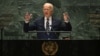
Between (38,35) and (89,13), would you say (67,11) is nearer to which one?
(89,13)

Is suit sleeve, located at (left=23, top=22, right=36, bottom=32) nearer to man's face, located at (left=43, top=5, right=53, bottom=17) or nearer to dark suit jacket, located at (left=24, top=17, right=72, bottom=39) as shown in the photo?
dark suit jacket, located at (left=24, top=17, right=72, bottom=39)

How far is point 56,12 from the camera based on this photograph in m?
5.07

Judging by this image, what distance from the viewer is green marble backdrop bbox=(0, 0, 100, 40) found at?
503 cm

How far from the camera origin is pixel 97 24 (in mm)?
5008
